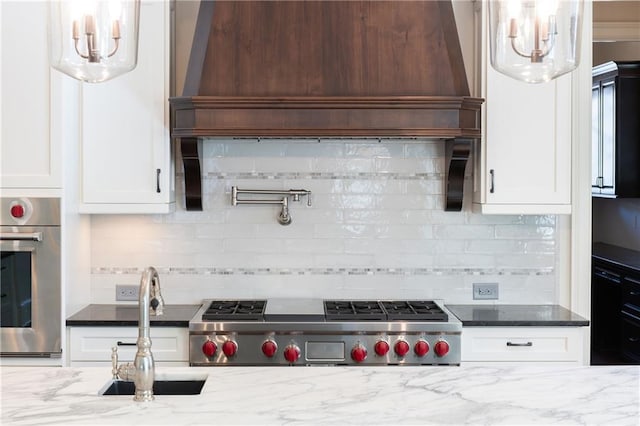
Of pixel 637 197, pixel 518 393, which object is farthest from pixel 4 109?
pixel 637 197

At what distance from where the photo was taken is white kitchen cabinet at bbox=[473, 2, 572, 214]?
11.8 feet

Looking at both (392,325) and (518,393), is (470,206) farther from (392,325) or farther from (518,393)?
(518,393)

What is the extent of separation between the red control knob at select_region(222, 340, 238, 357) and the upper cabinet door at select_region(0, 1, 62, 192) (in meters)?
1.13

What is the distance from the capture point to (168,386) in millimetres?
2088

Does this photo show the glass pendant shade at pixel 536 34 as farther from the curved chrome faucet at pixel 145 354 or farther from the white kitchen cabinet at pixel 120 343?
the white kitchen cabinet at pixel 120 343

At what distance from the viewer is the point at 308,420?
68.1 inches

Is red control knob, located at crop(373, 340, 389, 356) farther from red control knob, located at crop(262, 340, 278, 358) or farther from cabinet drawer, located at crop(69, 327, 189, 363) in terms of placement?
cabinet drawer, located at crop(69, 327, 189, 363)

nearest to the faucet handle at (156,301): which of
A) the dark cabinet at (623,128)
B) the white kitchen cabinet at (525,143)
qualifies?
the white kitchen cabinet at (525,143)

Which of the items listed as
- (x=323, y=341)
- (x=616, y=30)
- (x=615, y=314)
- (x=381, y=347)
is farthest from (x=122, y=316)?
(x=615, y=314)

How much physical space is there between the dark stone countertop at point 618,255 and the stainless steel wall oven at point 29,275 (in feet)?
13.9

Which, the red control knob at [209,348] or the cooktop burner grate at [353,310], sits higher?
the cooktop burner grate at [353,310]

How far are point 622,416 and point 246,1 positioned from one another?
8.83 ft

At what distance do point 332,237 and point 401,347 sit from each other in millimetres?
835

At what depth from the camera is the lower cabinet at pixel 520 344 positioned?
3.47 metres
